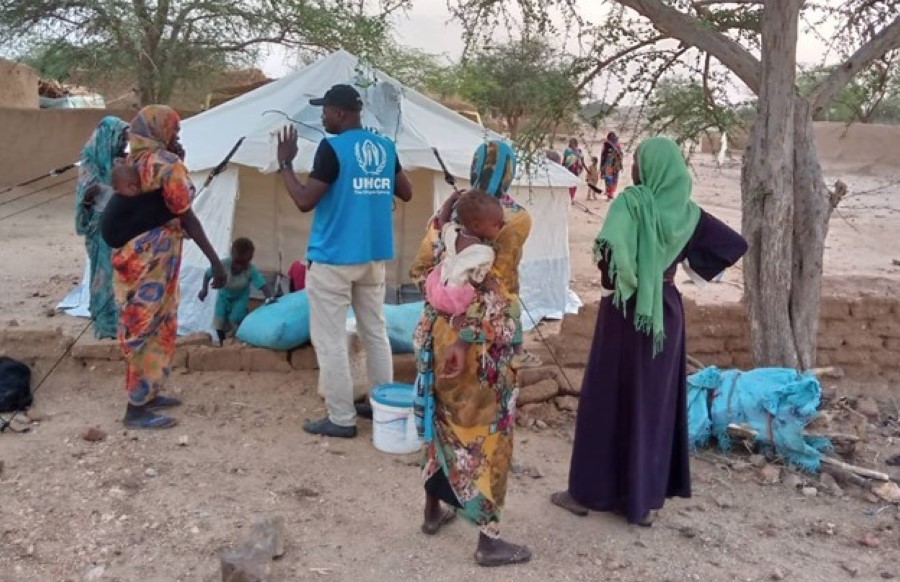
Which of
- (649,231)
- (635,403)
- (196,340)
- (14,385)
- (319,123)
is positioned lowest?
(14,385)

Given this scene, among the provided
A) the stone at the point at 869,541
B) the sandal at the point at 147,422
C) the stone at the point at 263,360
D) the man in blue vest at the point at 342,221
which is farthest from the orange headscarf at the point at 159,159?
the stone at the point at 869,541

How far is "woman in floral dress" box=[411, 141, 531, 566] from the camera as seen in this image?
323 cm

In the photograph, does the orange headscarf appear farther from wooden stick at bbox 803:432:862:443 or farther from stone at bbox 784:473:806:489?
wooden stick at bbox 803:432:862:443

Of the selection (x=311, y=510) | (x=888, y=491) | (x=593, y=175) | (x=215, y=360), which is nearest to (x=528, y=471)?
(x=311, y=510)

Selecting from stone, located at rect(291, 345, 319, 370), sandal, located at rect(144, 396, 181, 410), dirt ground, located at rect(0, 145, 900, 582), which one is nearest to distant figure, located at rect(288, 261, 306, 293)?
stone, located at rect(291, 345, 319, 370)

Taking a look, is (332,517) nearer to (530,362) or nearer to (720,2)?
(530,362)

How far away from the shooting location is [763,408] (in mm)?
4547

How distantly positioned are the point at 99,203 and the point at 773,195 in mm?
4203

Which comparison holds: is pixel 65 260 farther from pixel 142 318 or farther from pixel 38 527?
pixel 38 527

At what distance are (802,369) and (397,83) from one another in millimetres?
3608

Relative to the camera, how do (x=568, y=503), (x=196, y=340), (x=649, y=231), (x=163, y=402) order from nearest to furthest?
1. (x=649, y=231)
2. (x=568, y=503)
3. (x=163, y=402)
4. (x=196, y=340)

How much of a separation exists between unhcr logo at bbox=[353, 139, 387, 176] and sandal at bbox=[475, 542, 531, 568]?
1.90 m

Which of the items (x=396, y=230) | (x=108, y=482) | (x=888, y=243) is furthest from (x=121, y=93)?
(x=108, y=482)

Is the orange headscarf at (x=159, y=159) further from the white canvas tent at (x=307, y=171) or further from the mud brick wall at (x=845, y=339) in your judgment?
the mud brick wall at (x=845, y=339)
